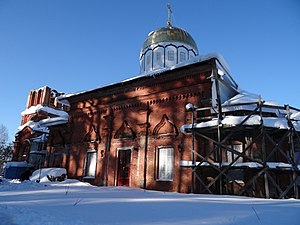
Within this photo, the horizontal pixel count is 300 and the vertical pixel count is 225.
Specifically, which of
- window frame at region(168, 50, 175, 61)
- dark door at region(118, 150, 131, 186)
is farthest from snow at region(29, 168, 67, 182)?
window frame at region(168, 50, 175, 61)

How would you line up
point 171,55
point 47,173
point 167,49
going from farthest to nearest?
point 167,49 < point 171,55 < point 47,173

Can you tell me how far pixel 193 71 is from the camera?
1343 centimetres

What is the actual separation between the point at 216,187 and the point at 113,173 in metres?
6.39

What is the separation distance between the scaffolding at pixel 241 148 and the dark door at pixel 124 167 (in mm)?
4155

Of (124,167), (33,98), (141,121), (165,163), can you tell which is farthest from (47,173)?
(33,98)

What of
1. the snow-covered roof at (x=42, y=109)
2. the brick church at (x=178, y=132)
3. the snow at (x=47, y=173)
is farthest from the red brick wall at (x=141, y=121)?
the snow-covered roof at (x=42, y=109)

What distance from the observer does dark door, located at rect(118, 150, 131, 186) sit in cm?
1468

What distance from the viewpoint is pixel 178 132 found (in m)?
13.2

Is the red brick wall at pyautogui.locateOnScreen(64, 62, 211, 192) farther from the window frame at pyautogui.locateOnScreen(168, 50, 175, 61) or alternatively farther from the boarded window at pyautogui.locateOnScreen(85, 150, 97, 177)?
the window frame at pyautogui.locateOnScreen(168, 50, 175, 61)

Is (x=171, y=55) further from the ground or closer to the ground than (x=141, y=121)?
further from the ground

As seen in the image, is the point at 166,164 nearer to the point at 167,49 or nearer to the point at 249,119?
the point at 249,119

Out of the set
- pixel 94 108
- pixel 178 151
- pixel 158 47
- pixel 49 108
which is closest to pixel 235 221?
pixel 178 151

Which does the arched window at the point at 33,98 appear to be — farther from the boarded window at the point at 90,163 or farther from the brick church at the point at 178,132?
the boarded window at the point at 90,163

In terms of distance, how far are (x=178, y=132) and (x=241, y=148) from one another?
3.26 meters
